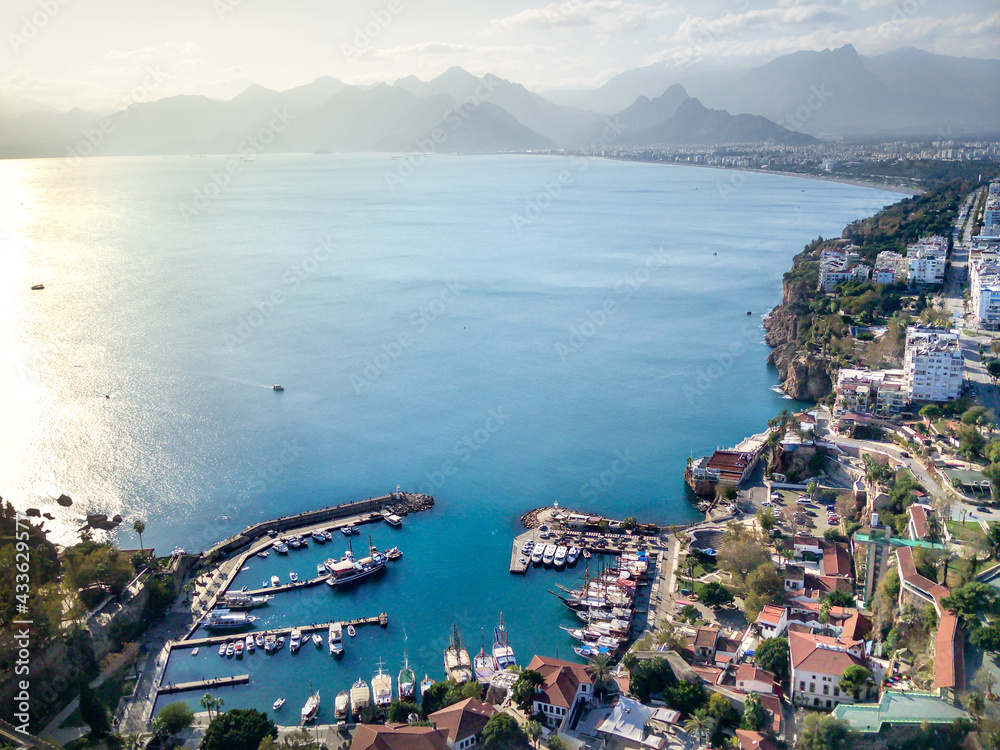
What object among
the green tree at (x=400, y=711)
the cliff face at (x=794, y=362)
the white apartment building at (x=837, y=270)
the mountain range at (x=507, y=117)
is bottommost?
the green tree at (x=400, y=711)

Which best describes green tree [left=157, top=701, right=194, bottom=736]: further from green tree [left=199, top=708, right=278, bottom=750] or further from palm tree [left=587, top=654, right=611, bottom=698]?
palm tree [left=587, top=654, right=611, bottom=698]

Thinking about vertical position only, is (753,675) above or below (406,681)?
above

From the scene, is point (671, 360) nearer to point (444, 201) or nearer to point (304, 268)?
point (304, 268)

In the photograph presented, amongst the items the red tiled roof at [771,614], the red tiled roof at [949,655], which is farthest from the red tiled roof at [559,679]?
the red tiled roof at [949,655]

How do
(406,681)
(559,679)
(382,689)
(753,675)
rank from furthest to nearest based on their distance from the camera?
(406,681) < (382,689) < (753,675) < (559,679)

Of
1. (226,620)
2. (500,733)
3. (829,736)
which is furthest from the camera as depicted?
(226,620)

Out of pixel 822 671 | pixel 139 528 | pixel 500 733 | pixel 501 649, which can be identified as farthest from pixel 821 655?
pixel 139 528

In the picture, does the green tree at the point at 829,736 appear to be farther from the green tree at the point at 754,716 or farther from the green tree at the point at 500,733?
the green tree at the point at 500,733

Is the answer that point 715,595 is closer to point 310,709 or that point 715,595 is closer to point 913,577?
point 913,577
